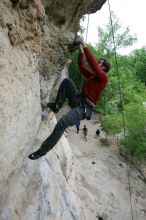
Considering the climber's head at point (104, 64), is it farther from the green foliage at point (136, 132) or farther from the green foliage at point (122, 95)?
the green foliage at point (136, 132)

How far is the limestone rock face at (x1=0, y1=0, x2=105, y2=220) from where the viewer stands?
6.18 metres

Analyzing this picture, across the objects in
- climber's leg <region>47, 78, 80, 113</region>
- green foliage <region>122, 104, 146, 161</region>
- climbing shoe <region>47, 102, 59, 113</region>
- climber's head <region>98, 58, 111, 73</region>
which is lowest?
green foliage <region>122, 104, 146, 161</region>

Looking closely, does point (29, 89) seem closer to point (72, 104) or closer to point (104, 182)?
point (72, 104)

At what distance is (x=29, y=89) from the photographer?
7203mm

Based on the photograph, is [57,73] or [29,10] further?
[57,73]

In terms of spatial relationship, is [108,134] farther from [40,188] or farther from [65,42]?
[65,42]

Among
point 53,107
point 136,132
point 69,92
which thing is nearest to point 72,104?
point 69,92

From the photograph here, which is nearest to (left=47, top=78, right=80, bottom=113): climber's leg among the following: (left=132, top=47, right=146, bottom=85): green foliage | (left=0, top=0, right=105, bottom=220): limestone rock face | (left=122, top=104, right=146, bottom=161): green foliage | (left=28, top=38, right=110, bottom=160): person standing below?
(left=28, top=38, right=110, bottom=160): person standing below

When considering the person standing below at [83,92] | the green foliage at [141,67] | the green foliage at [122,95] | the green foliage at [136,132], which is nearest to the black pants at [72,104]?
the person standing below at [83,92]

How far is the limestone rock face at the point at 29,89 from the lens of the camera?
6184 mm

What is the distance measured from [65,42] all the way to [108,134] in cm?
1860

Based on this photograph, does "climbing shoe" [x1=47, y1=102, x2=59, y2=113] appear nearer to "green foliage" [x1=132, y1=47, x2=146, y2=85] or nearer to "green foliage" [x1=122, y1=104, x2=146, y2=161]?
"green foliage" [x1=122, y1=104, x2=146, y2=161]

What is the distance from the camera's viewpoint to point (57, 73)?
28.7ft

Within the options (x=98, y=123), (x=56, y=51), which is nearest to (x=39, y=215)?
(x=56, y=51)
